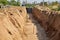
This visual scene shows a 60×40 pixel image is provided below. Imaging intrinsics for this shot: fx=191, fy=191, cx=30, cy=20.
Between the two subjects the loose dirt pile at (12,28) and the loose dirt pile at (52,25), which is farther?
the loose dirt pile at (52,25)

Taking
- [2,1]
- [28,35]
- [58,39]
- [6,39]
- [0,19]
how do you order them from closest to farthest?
[6,39], [0,19], [58,39], [28,35], [2,1]

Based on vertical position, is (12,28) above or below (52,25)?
above

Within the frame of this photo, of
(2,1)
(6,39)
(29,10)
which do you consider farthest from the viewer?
(29,10)

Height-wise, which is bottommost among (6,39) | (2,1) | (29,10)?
(29,10)

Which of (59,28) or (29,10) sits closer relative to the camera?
(59,28)

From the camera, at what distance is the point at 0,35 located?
764 cm

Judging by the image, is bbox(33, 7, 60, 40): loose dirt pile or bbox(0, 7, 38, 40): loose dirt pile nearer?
bbox(0, 7, 38, 40): loose dirt pile

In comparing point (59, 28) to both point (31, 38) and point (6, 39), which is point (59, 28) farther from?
point (6, 39)

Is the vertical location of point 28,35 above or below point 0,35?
below

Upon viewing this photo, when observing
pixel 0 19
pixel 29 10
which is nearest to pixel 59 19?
pixel 0 19

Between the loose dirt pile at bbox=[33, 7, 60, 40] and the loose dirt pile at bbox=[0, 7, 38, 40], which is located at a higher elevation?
the loose dirt pile at bbox=[0, 7, 38, 40]

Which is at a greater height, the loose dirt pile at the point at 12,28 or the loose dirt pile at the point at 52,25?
the loose dirt pile at the point at 12,28

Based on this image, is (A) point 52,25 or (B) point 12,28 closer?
(B) point 12,28

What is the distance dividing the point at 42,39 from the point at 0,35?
12708 mm
